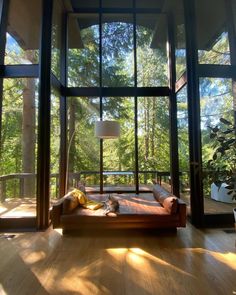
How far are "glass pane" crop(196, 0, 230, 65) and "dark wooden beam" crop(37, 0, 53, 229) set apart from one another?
301cm

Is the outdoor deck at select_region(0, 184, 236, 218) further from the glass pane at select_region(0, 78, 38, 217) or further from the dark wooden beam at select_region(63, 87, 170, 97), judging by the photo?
the dark wooden beam at select_region(63, 87, 170, 97)

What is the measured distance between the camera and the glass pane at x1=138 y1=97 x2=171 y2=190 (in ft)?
19.2

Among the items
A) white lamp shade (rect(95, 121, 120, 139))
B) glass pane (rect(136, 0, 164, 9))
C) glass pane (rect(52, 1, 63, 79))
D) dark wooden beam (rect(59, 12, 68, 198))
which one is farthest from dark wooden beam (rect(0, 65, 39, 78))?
glass pane (rect(136, 0, 164, 9))

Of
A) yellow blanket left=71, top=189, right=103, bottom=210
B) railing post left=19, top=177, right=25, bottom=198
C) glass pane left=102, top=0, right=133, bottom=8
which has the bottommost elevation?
yellow blanket left=71, top=189, right=103, bottom=210

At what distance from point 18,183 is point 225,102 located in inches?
171

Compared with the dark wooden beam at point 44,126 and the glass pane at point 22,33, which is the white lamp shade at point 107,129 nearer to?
the dark wooden beam at point 44,126

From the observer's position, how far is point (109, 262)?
2977mm

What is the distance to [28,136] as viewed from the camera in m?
4.57

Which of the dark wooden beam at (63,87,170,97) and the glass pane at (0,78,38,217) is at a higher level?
Result: the dark wooden beam at (63,87,170,97)

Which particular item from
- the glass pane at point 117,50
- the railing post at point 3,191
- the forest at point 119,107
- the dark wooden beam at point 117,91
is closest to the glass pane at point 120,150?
the forest at point 119,107

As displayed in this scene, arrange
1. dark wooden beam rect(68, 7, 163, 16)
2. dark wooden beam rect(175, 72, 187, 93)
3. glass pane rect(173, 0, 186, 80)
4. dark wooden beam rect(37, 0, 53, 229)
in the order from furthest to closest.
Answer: dark wooden beam rect(68, 7, 163, 16), glass pane rect(173, 0, 186, 80), dark wooden beam rect(175, 72, 187, 93), dark wooden beam rect(37, 0, 53, 229)

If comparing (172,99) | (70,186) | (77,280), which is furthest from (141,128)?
(77,280)

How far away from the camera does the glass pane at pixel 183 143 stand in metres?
5.01

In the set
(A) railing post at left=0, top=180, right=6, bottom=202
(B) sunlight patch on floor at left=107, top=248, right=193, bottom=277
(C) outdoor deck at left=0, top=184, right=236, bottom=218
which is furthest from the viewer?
(A) railing post at left=0, top=180, right=6, bottom=202
